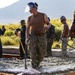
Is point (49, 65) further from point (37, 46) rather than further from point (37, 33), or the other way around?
point (37, 33)

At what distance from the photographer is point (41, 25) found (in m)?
12.5

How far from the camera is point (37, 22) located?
1243cm

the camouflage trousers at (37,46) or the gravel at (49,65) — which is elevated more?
the camouflage trousers at (37,46)

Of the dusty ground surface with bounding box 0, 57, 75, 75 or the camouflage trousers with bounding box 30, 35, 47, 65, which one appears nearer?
the dusty ground surface with bounding box 0, 57, 75, 75

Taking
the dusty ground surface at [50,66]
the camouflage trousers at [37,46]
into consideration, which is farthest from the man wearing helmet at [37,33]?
the dusty ground surface at [50,66]

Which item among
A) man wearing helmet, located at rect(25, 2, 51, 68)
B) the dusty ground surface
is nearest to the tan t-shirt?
man wearing helmet, located at rect(25, 2, 51, 68)

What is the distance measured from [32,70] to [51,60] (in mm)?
3707

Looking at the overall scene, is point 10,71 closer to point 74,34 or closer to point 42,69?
point 42,69

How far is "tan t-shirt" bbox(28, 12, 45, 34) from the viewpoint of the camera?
12422 millimetres

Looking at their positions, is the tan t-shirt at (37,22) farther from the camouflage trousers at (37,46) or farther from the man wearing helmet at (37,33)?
the camouflage trousers at (37,46)

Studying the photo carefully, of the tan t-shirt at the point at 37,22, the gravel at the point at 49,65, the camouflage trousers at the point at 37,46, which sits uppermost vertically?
the tan t-shirt at the point at 37,22

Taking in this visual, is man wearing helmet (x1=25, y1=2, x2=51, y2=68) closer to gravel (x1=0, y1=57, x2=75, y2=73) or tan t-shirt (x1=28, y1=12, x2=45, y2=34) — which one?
tan t-shirt (x1=28, y1=12, x2=45, y2=34)

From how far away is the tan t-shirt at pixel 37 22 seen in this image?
12.4m

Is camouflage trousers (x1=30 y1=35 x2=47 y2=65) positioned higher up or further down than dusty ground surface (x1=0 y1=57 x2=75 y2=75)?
higher up
